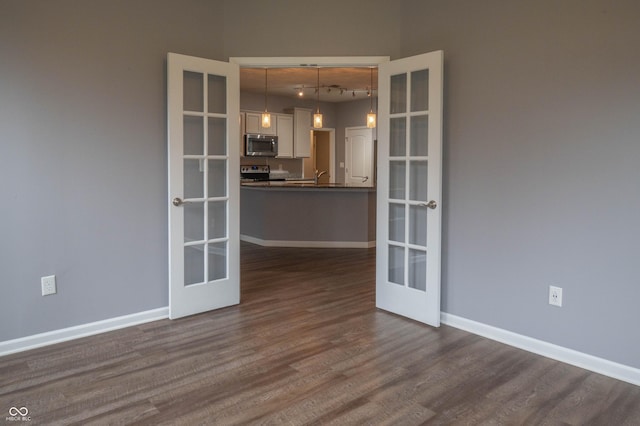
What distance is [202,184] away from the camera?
12.8 feet

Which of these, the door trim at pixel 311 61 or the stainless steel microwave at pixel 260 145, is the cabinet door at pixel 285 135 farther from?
the door trim at pixel 311 61

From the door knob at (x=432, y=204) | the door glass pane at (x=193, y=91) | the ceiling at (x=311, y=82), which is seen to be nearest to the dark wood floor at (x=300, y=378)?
the door knob at (x=432, y=204)

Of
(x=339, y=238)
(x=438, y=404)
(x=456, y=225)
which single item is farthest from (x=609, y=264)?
(x=339, y=238)

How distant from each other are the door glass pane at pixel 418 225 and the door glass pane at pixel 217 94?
1776mm

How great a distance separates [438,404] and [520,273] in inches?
49.3

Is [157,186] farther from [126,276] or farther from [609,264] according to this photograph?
[609,264]

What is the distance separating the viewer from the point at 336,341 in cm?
335

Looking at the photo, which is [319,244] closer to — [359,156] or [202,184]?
[202,184]

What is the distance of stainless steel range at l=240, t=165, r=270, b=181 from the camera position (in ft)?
31.8

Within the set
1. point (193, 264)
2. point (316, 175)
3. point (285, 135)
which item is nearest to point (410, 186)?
point (193, 264)

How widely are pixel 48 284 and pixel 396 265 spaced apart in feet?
8.51

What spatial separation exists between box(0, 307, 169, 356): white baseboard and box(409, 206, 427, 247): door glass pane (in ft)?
6.79

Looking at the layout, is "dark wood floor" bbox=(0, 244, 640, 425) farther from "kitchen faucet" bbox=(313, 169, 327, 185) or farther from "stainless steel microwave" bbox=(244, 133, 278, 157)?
"kitchen faucet" bbox=(313, 169, 327, 185)
